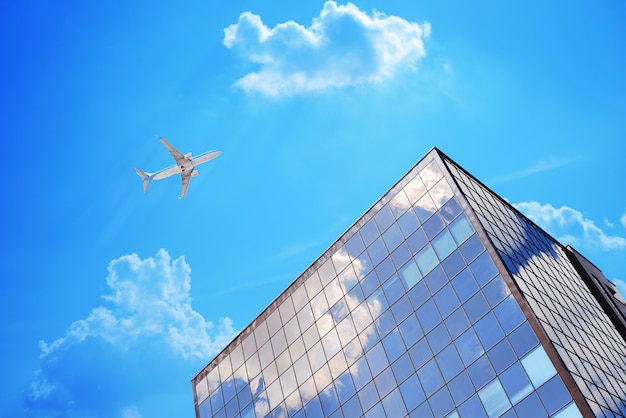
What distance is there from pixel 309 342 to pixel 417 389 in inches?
505

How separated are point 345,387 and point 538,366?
15890 mm

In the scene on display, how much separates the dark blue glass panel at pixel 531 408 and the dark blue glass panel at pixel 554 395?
36 cm

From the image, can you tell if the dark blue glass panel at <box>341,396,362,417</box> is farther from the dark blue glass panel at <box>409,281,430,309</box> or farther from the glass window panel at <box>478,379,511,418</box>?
the glass window panel at <box>478,379,511,418</box>

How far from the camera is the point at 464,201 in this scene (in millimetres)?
49219

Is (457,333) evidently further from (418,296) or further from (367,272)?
(367,272)

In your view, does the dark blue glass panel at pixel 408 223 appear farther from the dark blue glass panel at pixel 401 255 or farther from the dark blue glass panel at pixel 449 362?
the dark blue glass panel at pixel 449 362

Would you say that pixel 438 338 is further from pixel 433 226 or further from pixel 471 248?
pixel 433 226

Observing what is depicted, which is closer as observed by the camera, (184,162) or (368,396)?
(368,396)

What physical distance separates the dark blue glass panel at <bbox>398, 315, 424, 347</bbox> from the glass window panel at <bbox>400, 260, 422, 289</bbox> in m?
2.71

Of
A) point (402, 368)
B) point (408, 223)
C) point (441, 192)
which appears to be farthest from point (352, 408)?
point (441, 192)

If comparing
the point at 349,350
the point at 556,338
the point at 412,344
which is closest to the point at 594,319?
the point at 556,338

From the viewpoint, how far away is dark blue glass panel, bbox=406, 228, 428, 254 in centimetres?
5075

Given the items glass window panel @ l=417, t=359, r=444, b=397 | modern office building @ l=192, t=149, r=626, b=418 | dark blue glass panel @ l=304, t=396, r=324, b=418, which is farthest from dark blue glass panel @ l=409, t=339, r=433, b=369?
dark blue glass panel @ l=304, t=396, r=324, b=418

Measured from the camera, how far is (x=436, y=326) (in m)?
46.6
